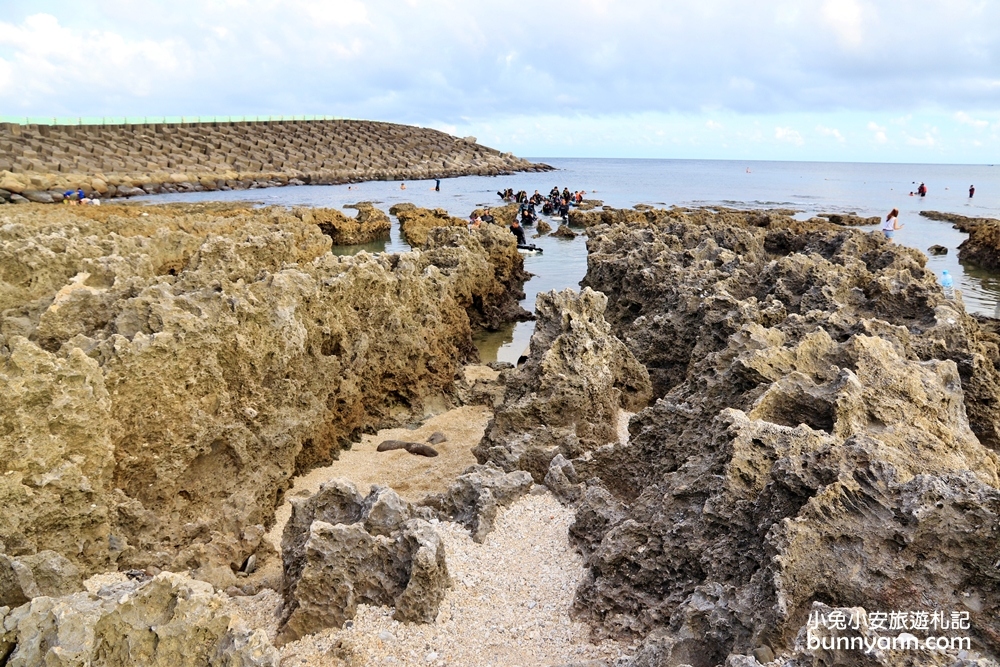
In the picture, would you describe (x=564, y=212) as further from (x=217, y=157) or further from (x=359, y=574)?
(x=217, y=157)

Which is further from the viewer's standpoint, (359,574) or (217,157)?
(217,157)

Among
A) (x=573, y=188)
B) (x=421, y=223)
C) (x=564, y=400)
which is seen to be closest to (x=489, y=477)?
(x=564, y=400)

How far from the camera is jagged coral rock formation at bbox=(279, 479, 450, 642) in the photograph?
13.8 feet

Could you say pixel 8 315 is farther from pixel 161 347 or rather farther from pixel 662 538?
pixel 662 538

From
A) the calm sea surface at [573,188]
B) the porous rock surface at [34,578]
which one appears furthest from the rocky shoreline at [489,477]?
the calm sea surface at [573,188]

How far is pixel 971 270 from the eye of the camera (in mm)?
24188

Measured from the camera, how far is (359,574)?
442 centimetres

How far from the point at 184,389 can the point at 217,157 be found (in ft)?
211

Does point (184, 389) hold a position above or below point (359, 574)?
above

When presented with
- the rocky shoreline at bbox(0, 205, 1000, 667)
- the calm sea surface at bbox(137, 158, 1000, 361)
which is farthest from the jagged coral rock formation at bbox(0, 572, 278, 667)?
the calm sea surface at bbox(137, 158, 1000, 361)

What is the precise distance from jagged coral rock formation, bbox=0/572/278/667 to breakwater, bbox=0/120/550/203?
38.6 m

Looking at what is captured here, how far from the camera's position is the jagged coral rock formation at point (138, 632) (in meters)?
3.04

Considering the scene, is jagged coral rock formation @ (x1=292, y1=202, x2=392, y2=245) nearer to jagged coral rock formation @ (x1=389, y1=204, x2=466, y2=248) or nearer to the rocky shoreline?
jagged coral rock formation @ (x1=389, y1=204, x2=466, y2=248)

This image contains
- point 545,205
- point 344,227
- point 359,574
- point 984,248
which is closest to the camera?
point 359,574
